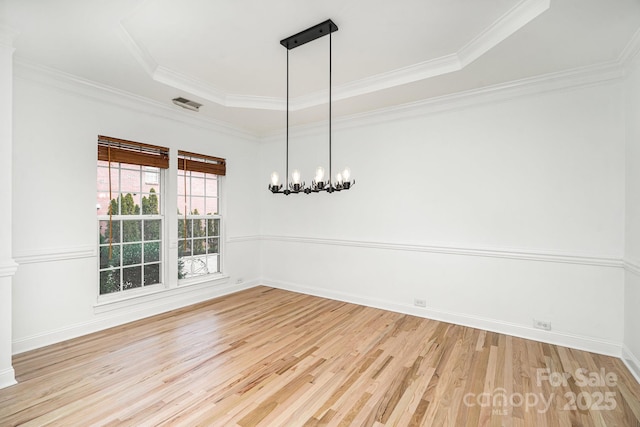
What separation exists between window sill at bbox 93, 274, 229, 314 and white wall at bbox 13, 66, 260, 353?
2 centimetres

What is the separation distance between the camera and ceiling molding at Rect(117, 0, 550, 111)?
2.44 m

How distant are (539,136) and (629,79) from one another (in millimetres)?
811

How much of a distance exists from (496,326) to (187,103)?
15.7 feet

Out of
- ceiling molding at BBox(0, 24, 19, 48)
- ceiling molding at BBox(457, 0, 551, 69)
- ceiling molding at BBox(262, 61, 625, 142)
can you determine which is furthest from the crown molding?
ceiling molding at BBox(457, 0, 551, 69)

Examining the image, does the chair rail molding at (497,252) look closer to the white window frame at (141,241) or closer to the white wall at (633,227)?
the white wall at (633,227)

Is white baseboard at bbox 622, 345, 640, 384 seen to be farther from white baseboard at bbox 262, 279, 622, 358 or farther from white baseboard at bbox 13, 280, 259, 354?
white baseboard at bbox 13, 280, 259, 354

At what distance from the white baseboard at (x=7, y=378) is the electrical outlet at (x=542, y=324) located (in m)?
4.96

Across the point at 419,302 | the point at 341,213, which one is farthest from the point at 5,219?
the point at 419,302

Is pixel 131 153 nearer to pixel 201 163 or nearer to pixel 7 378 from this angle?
pixel 201 163

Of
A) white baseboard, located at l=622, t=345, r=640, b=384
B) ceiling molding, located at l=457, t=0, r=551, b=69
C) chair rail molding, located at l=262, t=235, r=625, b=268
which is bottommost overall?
white baseboard, located at l=622, t=345, r=640, b=384

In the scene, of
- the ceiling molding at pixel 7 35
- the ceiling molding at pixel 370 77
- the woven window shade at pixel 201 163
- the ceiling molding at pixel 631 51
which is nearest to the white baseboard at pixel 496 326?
the woven window shade at pixel 201 163

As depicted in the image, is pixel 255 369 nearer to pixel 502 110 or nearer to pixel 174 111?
pixel 174 111

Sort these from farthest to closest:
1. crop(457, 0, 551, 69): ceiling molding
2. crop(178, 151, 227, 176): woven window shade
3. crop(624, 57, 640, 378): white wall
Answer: crop(178, 151, 227, 176): woven window shade < crop(624, 57, 640, 378): white wall < crop(457, 0, 551, 69): ceiling molding

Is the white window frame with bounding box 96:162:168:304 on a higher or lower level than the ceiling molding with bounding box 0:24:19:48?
lower
